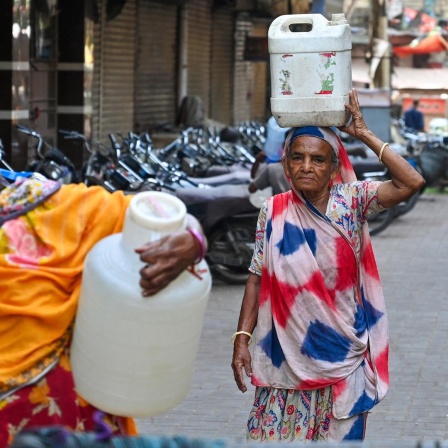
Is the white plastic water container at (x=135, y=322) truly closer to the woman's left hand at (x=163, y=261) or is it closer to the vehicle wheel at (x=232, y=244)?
the woman's left hand at (x=163, y=261)

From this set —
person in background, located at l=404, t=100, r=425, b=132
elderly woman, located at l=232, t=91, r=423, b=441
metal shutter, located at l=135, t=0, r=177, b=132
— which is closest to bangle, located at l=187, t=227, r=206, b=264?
elderly woman, located at l=232, t=91, r=423, b=441

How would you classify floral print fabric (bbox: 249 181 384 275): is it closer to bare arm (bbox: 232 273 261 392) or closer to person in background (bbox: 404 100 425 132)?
bare arm (bbox: 232 273 261 392)

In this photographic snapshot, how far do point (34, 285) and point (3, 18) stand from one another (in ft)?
30.1

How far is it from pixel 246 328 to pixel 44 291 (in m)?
1.34

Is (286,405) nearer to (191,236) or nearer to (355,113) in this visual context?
(355,113)

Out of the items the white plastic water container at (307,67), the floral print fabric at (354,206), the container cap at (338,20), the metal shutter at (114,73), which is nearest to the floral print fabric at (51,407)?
the floral print fabric at (354,206)

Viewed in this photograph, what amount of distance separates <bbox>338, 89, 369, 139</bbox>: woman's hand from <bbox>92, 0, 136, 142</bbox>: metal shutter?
11.7 metres

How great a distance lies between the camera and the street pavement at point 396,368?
6.21m

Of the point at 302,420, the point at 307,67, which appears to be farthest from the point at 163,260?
the point at 307,67

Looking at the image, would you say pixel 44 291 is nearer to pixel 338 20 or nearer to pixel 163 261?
pixel 163 261

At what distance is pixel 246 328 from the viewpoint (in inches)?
165

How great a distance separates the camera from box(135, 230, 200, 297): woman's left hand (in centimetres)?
275

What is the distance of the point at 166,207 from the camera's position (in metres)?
2.84

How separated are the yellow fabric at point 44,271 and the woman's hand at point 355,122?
1376 mm
